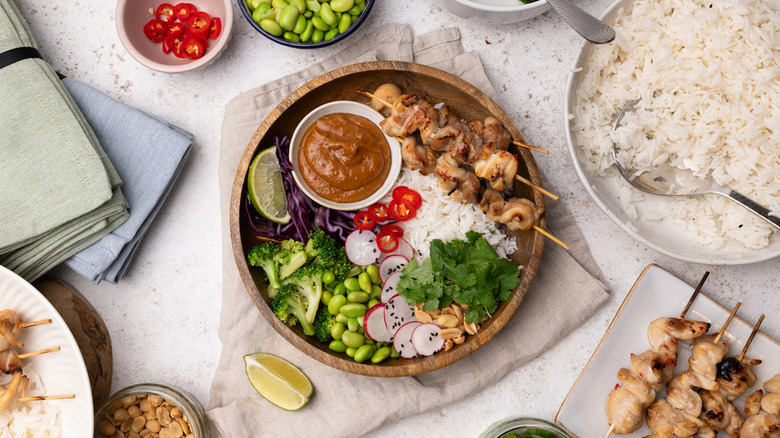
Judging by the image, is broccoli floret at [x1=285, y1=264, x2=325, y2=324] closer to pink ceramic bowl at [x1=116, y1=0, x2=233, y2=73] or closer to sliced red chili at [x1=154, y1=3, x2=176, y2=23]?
pink ceramic bowl at [x1=116, y1=0, x2=233, y2=73]

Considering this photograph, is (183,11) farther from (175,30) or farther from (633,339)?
(633,339)

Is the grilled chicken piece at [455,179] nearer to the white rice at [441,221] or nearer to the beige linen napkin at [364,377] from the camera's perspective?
the white rice at [441,221]

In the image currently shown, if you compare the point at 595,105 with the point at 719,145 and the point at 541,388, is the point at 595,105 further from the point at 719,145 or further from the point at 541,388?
the point at 541,388

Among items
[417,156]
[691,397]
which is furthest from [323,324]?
[691,397]

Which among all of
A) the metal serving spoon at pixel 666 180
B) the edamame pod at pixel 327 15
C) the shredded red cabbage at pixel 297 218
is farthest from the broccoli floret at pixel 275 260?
the metal serving spoon at pixel 666 180

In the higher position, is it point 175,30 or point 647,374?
point 175,30

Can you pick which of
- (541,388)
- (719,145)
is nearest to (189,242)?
(541,388)
